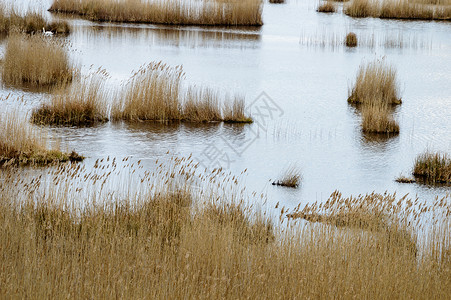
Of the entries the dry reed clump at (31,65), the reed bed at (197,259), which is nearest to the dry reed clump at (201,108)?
the dry reed clump at (31,65)

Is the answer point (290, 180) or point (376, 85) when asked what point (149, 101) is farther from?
point (376, 85)

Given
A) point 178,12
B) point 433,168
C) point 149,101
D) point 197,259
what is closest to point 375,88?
point 433,168

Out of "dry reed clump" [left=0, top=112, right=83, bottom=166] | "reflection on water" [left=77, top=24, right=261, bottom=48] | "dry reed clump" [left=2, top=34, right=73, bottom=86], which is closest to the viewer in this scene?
"dry reed clump" [left=0, top=112, right=83, bottom=166]

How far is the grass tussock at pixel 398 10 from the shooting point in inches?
1272

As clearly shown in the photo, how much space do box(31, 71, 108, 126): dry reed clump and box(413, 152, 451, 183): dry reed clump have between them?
6.27m

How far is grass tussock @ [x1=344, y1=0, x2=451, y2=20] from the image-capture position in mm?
32312

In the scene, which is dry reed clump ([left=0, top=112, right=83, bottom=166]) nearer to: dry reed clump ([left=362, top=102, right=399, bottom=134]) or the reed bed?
the reed bed

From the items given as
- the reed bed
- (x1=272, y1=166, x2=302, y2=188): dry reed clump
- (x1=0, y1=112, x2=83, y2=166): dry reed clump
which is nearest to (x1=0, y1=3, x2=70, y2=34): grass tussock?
(x1=0, y1=112, x2=83, y2=166): dry reed clump

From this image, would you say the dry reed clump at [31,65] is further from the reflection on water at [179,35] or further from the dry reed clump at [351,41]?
the dry reed clump at [351,41]

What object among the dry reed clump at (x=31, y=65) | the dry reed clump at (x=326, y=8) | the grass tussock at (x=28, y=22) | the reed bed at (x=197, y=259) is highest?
the dry reed clump at (x=326, y=8)

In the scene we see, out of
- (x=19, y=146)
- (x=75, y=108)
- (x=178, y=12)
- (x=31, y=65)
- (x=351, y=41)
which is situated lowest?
(x=19, y=146)

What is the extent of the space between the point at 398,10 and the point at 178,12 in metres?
11.6

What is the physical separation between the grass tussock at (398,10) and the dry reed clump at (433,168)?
2257 cm

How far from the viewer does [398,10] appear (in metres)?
32.4
